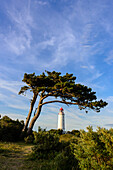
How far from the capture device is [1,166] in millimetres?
5895

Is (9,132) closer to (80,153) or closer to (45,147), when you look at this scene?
(45,147)

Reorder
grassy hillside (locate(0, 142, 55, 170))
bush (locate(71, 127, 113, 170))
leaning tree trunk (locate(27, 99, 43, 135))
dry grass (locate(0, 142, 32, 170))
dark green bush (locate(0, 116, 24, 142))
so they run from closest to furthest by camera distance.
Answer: bush (locate(71, 127, 113, 170)) → grassy hillside (locate(0, 142, 55, 170)) → dry grass (locate(0, 142, 32, 170)) → dark green bush (locate(0, 116, 24, 142)) → leaning tree trunk (locate(27, 99, 43, 135))

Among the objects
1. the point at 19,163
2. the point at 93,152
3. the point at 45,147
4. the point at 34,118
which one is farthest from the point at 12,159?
the point at 34,118

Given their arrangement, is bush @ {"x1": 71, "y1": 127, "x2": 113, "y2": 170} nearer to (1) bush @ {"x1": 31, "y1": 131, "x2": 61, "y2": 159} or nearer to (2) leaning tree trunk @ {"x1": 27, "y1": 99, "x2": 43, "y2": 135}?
(1) bush @ {"x1": 31, "y1": 131, "x2": 61, "y2": 159}

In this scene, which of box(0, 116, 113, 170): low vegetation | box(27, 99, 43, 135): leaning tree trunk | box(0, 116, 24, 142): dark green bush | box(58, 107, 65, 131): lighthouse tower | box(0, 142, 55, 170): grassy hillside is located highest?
box(58, 107, 65, 131): lighthouse tower

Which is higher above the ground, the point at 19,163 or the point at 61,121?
the point at 61,121

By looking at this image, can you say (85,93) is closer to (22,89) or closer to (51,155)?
(22,89)

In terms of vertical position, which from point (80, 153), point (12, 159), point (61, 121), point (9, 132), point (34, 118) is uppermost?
point (61, 121)

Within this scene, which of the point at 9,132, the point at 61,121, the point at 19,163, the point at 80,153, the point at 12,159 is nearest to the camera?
the point at 80,153

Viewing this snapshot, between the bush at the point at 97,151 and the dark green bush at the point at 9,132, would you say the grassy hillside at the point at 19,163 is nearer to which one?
the bush at the point at 97,151

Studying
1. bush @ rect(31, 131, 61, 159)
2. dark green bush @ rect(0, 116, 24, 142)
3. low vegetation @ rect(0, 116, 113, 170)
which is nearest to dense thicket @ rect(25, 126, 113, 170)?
low vegetation @ rect(0, 116, 113, 170)

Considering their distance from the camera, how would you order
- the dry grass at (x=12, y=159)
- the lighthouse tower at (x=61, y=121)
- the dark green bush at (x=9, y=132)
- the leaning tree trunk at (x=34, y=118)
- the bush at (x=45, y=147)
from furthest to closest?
the lighthouse tower at (x=61, y=121) → the leaning tree trunk at (x=34, y=118) → the dark green bush at (x=9, y=132) → the bush at (x=45, y=147) → the dry grass at (x=12, y=159)

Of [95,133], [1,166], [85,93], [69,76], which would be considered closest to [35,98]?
[69,76]

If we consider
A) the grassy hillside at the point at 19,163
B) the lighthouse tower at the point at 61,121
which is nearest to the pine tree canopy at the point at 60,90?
the grassy hillside at the point at 19,163
